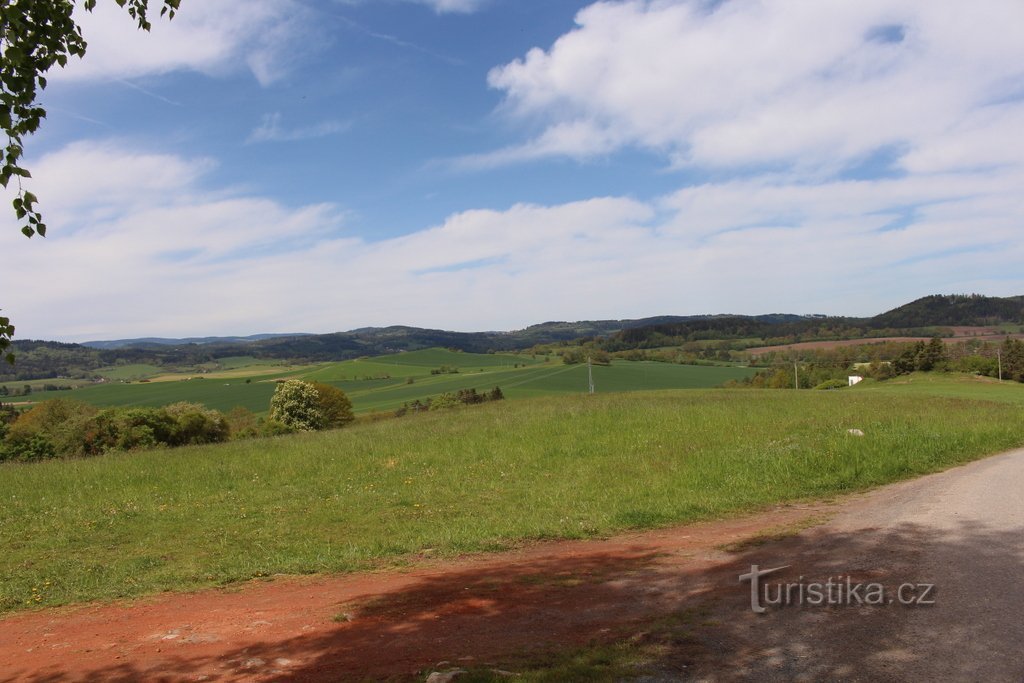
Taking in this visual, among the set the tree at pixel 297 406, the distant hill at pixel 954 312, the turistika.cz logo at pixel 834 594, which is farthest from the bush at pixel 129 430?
the distant hill at pixel 954 312

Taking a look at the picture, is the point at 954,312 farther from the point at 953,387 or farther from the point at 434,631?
the point at 434,631

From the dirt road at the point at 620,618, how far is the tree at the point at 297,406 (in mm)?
43640

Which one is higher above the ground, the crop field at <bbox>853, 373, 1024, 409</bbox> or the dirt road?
the dirt road

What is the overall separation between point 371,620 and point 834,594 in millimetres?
4578

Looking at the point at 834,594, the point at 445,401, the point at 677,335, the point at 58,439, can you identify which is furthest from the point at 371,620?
the point at 677,335

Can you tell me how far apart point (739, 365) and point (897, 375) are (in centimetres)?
2904

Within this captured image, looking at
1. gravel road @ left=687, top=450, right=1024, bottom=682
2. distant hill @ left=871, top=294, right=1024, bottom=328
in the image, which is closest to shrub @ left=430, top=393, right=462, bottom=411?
gravel road @ left=687, top=450, right=1024, bottom=682

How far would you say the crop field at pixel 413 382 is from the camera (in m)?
67.0

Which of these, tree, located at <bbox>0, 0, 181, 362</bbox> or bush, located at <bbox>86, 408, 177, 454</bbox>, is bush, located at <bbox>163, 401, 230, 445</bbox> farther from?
tree, located at <bbox>0, 0, 181, 362</bbox>

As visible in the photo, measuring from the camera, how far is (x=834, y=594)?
20.6 feet

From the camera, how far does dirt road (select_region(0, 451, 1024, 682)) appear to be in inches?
198

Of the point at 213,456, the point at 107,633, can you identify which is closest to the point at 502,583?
the point at 107,633

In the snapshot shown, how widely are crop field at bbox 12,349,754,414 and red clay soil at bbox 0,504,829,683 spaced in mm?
48479

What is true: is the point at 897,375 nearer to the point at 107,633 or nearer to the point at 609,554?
the point at 609,554
